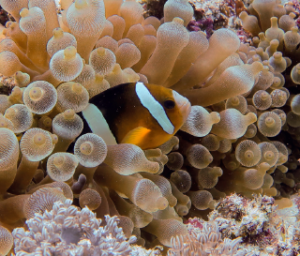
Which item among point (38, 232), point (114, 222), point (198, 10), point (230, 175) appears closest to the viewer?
point (38, 232)

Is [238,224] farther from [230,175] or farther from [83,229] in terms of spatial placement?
A: [83,229]

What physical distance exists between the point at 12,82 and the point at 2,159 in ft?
1.79

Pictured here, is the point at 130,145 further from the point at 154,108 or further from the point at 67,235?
the point at 67,235

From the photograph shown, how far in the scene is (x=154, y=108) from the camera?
3.91 ft

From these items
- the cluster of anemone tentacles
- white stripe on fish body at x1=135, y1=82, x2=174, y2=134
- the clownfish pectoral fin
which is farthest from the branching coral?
white stripe on fish body at x1=135, y1=82, x2=174, y2=134

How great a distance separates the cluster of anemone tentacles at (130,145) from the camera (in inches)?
40.3

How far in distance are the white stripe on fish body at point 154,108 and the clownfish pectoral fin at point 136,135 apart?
7 cm

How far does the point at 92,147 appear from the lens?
3.21 feet

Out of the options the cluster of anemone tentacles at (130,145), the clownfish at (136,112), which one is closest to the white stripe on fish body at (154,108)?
the clownfish at (136,112)

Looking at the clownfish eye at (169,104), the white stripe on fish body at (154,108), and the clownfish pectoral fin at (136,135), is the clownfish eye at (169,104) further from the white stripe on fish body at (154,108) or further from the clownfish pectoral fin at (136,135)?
the clownfish pectoral fin at (136,135)

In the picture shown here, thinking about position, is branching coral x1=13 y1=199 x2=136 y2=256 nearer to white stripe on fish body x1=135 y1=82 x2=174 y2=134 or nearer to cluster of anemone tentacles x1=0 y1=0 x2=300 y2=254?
cluster of anemone tentacles x1=0 y1=0 x2=300 y2=254

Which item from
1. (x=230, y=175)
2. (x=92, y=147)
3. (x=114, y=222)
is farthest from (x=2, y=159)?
(x=230, y=175)

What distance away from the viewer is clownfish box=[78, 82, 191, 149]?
119 cm

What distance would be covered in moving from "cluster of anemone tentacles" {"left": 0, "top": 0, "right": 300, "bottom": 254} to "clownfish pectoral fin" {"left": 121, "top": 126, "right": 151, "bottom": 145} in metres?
0.10
